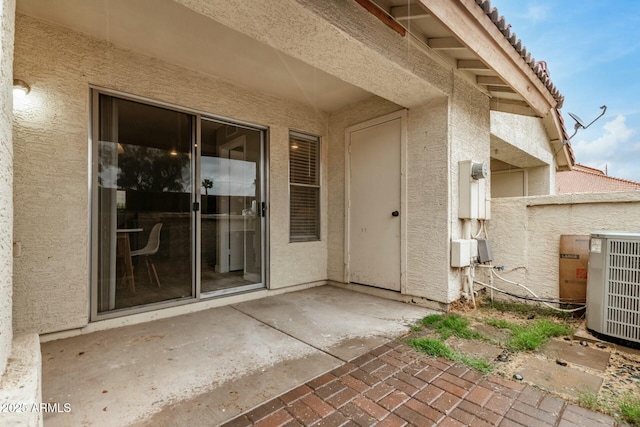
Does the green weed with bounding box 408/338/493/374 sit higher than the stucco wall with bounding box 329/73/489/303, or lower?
lower

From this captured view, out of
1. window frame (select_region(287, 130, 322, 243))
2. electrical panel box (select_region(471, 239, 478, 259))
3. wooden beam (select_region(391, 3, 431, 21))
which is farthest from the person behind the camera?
window frame (select_region(287, 130, 322, 243))

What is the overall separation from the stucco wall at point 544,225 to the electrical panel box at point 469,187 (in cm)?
68

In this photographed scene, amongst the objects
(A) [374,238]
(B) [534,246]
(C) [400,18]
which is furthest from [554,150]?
(C) [400,18]

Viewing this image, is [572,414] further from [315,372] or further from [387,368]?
[315,372]

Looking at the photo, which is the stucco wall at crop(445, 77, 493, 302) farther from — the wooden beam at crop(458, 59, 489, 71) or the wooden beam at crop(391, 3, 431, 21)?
the wooden beam at crop(391, 3, 431, 21)

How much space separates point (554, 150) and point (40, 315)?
10558 mm

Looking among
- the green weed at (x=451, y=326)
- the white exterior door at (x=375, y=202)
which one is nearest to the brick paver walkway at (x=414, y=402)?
the green weed at (x=451, y=326)

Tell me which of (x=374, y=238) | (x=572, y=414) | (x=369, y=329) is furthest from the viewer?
(x=374, y=238)

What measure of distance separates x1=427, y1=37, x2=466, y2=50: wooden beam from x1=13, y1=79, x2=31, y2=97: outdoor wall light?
4.00m

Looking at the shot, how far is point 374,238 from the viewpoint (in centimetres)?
436

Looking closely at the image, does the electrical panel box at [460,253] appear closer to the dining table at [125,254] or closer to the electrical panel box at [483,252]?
the electrical panel box at [483,252]

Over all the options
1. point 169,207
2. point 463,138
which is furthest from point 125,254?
point 463,138

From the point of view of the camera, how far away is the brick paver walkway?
63.9 inches

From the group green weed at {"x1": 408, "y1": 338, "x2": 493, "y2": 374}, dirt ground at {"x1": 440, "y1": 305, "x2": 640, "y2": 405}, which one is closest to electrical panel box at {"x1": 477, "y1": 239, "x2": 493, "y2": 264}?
dirt ground at {"x1": 440, "y1": 305, "x2": 640, "y2": 405}
